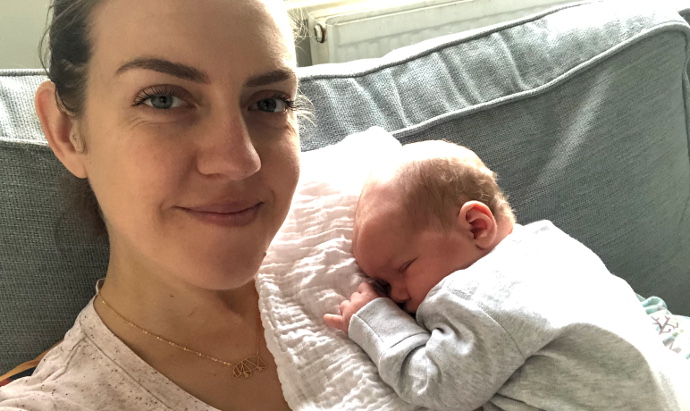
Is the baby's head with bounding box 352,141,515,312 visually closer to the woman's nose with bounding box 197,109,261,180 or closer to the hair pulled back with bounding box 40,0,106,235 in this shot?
the woman's nose with bounding box 197,109,261,180

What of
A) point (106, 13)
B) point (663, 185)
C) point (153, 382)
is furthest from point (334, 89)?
point (663, 185)

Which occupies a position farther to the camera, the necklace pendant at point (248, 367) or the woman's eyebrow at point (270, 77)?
the necklace pendant at point (248, 367)

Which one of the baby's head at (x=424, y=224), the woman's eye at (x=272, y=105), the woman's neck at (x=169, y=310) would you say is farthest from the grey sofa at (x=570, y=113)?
the woman's neck at (x=169, y=310)

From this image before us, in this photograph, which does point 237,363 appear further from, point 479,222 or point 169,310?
point 479,222

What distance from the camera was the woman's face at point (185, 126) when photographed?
878mm

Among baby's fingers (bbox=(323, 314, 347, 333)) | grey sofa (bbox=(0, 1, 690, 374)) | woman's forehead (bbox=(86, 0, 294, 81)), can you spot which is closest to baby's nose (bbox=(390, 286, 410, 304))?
baby's fingers (bbox=(323, 314, 347, 333))

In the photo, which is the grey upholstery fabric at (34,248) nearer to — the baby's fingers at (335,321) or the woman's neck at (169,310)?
the woman's neck at (169,310)

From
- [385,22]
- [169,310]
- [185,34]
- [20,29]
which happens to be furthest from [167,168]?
[385,22]

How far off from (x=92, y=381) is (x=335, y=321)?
413 millimetres

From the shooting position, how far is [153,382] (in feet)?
3.34

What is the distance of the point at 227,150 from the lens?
0.90 meters

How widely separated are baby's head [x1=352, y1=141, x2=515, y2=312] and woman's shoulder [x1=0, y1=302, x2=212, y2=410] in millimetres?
431

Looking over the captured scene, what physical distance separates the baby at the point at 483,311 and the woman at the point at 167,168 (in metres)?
0.23

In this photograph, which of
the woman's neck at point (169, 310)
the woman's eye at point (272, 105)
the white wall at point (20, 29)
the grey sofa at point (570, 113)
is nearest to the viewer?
the woman's eye at point (272, 105)
